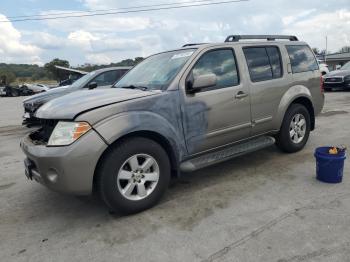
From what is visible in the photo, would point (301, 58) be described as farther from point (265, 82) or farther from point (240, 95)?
point (240, 95)

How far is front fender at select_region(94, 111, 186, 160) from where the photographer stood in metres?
3.30

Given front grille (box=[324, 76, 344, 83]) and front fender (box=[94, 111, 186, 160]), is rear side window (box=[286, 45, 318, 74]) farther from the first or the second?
front grille (box=[324, 76, 344, 83])

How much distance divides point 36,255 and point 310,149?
456 centimetres

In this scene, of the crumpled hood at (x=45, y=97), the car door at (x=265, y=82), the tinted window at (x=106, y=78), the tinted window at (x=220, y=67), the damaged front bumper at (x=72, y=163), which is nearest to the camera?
the damaged front bumper at (x=72, y=163)

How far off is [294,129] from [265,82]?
3.62ft

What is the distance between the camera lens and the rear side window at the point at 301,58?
Result: 17.7ft

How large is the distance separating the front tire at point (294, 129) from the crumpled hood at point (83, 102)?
8.06 ft

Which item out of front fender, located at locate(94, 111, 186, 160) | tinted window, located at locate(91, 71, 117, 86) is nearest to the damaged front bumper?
front fender, located at locate(94, 111, 186, 160)

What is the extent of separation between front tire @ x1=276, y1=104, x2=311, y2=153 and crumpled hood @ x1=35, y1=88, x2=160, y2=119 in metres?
2.46

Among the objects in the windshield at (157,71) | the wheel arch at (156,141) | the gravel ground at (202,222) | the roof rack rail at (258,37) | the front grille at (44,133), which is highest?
the roof rack rail at (258,37)

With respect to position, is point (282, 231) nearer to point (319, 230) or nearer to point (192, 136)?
point (319, 230)

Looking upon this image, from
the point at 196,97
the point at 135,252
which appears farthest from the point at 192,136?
the point at 135,252

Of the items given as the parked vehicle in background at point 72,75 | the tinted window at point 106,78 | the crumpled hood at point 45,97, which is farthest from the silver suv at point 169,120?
the parked vehicle in background at point 72,75

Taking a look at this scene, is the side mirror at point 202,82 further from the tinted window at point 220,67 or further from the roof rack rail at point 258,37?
the roof rack rail at point 258,37
